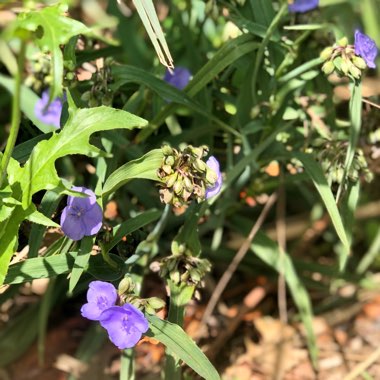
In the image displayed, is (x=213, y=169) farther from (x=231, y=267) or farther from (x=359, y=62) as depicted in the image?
(x=231, y=267)

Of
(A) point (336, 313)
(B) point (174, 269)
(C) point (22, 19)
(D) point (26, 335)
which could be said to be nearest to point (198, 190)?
(B) point (174, 269)

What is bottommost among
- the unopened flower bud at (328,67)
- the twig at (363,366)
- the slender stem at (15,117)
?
the twig at (363,366)

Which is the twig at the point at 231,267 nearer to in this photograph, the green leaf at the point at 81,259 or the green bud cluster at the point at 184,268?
the green bud cluster at the point at 184,268

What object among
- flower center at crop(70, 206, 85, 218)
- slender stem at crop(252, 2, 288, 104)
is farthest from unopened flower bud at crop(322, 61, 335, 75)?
flower center at crop(70, 206, 85, 218)

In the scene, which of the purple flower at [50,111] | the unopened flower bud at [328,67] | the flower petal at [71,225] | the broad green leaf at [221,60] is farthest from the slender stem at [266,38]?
the flower petal at [71,225]

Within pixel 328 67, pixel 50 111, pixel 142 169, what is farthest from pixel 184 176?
pixel 50 111

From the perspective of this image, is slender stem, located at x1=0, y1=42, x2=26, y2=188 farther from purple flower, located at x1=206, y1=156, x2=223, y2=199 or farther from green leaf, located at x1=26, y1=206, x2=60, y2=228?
purple flower, located at x1=206, y1=156, x2=223, y2=199
